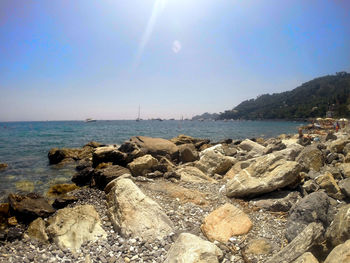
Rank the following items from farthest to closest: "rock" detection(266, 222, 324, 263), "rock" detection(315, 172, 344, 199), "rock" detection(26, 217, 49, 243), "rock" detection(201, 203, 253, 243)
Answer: "rock" detection(315, 172, 344, 199) → "rock" detection(26, 217, 49, 243) → "rock" detection(201, 203, 253, 243) → "rock" detection(266, 222, 324, 263)

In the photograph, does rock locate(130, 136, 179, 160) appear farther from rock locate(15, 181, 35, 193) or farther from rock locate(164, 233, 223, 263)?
rock locate(164, 233, 223, 263)

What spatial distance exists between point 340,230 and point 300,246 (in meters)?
0.76

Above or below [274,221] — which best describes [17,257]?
below

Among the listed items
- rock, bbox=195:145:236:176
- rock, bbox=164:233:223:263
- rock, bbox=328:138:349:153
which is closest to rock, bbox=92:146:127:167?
rock, bbox=195:145:236:176

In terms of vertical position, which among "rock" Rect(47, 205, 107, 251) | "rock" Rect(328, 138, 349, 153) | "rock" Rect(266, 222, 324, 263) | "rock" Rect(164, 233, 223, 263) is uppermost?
"rock" Rect(328, 138, 349, 153)

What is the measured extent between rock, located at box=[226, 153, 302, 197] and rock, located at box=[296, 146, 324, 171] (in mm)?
2075

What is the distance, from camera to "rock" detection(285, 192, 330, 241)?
4559mm

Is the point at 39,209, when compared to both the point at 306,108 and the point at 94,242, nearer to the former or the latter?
the point at 94,242

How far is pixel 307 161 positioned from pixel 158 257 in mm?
7671

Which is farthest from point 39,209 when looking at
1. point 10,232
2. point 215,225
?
point 215,225

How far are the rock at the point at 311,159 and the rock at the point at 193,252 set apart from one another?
6769 millimetres

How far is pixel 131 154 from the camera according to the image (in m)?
12.6

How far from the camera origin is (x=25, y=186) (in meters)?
10.6

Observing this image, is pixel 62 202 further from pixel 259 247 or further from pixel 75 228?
pixel 259 247
